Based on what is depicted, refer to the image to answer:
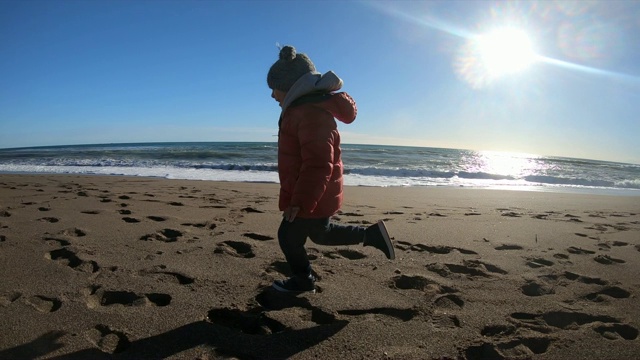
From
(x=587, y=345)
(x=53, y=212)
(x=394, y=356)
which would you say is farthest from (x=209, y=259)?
(x=53, y=212)

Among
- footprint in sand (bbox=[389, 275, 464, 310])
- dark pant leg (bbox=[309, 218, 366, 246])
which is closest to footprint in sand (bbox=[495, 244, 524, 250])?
footprint in sand (bbox=[389, 275, 464, 310])

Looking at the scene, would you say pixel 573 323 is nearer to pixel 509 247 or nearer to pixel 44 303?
pixel 509 247

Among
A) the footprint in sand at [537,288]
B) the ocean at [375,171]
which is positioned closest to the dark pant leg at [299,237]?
the footprint in sand at [537,288]

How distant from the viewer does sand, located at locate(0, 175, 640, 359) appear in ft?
5.61

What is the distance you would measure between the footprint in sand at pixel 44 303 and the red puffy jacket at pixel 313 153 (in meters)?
1.28

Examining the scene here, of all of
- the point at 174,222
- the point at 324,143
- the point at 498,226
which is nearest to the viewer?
the point at 324,143

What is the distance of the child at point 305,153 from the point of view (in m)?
2.09

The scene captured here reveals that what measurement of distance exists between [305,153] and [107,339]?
128cm

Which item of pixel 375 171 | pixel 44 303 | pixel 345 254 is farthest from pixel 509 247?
pixel 375 171

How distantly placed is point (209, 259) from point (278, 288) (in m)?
0.78

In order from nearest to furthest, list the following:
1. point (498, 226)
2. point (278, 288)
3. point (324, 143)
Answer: point (324, 143), point (278, 288), point (498, 226)

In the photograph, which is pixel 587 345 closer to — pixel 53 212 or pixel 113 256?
pixel 113 256

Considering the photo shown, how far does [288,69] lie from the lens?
237cm

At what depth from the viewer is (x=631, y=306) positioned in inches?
86.5
